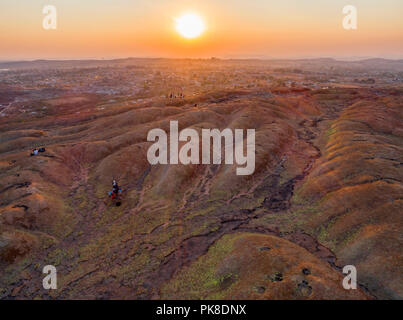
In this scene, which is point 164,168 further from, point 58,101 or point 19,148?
point 58,101

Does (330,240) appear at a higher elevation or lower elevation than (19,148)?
lower

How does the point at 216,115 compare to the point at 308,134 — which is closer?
the point at 308,134

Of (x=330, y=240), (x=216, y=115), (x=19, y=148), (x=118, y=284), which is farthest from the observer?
(x=216, y=115)
